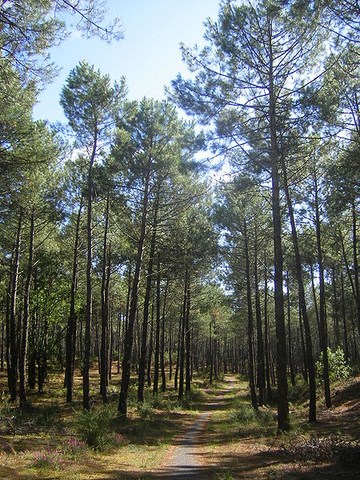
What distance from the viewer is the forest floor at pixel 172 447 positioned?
7977mm

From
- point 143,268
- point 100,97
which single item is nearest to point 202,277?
point 143,268

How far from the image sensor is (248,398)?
3017cm

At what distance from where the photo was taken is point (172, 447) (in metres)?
12.8

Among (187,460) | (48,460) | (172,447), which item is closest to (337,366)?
(172,447)

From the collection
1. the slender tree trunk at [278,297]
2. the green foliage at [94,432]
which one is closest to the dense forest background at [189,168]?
the slender tree trunk at [278,297]

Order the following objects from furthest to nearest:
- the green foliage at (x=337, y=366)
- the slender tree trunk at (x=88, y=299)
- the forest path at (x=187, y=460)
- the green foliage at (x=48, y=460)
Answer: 1. the green foliage at (x=337, y=366)
2. the slender tree trunk at (x=88, y=299)
3. the forest path at (x=187, y=460)
4. the green foliage at (x=48, y=460)

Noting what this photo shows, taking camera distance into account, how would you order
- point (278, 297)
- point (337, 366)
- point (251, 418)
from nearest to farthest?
point (278, 297), point (251, 418), point (337, 366)

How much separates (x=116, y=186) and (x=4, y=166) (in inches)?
266

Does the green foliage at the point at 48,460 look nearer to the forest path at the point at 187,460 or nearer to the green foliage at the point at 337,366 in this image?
the forest path at the point at 187,460

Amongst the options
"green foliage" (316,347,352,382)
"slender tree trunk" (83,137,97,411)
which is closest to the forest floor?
"slender tree trunk" (83,137,97,411)

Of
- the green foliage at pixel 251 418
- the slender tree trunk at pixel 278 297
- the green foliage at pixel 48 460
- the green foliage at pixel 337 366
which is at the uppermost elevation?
the slender tree trunk at pixel 278 297

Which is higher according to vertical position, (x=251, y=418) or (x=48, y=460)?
(x=48, y=460)

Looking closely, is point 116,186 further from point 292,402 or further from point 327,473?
point 292,402

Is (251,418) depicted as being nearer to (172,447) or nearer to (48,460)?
(172,447)
